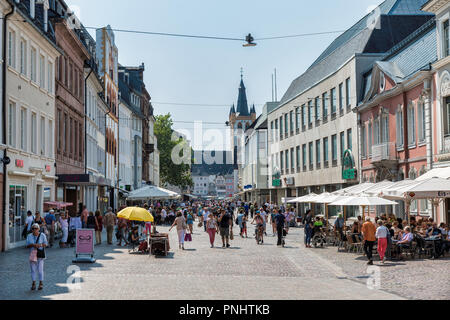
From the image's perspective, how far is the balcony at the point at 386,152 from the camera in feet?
115

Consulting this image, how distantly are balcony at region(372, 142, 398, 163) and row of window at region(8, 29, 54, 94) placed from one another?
18.0 m

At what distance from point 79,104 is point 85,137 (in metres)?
3.05

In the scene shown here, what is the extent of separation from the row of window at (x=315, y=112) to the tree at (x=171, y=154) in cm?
3204

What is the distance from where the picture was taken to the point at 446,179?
2200 centimetres

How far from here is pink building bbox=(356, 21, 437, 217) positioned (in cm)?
3050

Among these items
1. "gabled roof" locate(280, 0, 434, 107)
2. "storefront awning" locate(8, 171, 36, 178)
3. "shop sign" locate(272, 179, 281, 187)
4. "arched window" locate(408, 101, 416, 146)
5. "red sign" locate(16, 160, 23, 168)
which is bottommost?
"storefront awning" locate(8, 171, 36, 178)

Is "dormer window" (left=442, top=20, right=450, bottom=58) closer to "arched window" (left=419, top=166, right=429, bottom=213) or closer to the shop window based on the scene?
"arched window" (left=419, top=166, right=429, bottom=213)

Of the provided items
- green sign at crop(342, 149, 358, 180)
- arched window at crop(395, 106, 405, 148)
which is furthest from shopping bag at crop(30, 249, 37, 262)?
green sign at crop(342, 149, 358, 180)

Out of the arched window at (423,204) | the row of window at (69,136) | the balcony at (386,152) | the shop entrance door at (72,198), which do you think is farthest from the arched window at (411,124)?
the shop entrance door at (72,198)

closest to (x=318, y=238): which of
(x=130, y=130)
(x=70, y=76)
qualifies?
(x=70, y=76)

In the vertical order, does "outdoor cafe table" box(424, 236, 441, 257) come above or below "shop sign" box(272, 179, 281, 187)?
below

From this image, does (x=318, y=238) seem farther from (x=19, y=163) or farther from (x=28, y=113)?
(x=28, y=113)

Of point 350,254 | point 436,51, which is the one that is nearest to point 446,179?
point 350,254

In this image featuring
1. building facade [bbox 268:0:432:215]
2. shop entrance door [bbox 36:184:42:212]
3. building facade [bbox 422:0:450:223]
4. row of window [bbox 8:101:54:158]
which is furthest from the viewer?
building facade [bbox 268:0:432:215]
